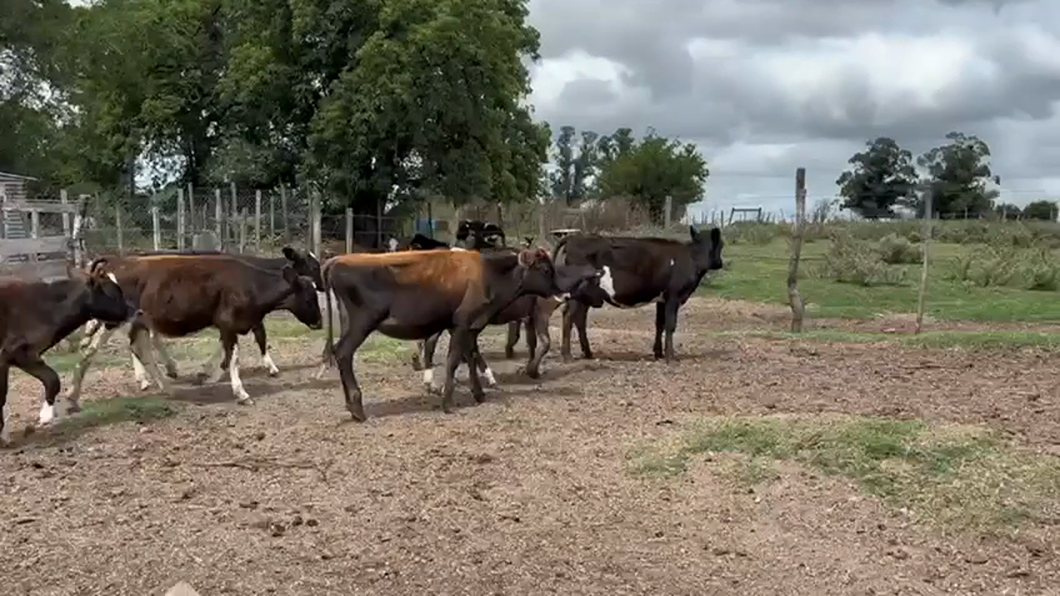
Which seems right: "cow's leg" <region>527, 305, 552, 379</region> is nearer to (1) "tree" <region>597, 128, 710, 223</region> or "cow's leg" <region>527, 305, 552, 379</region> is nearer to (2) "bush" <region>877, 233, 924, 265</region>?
(2) "bush" <region>877, 233, 924, 265</region>

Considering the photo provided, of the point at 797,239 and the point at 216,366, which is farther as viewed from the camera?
the point at 797,239

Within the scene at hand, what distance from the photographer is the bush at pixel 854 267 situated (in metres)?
26.1

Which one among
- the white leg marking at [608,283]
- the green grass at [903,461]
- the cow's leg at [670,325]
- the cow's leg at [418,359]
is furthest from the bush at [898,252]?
the green grass at [903,461]

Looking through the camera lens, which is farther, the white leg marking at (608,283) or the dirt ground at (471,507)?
the white leg marking at (608,283)

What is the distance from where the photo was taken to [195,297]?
1054 centimetres

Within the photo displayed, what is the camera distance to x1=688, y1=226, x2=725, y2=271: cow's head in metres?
14.1

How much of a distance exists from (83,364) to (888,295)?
709 inches

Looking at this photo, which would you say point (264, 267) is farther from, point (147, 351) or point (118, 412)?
point (118, 412)

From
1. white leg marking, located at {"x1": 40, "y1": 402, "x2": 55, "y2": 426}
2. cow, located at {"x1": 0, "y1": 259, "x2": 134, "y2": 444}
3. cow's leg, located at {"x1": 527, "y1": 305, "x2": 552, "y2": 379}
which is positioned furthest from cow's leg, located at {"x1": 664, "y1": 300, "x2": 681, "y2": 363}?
white leg marking, located at {"x1": 40, "y1": 402, "x2": 55, "y2": 426}

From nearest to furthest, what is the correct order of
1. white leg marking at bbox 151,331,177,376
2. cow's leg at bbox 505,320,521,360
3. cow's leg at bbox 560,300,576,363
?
white leg marking at bbox 151,331,177,376
cow's leg at bbox 505,320,521,360
cow's leg at bbox 560,300,576,363

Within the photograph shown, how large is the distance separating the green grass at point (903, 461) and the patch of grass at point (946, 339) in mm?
5967

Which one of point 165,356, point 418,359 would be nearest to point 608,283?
point 418,359

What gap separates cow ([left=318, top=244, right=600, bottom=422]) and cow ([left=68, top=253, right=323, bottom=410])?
98 centimetres

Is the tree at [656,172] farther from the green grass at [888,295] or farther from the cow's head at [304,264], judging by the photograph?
the cow's head at [304,264]
